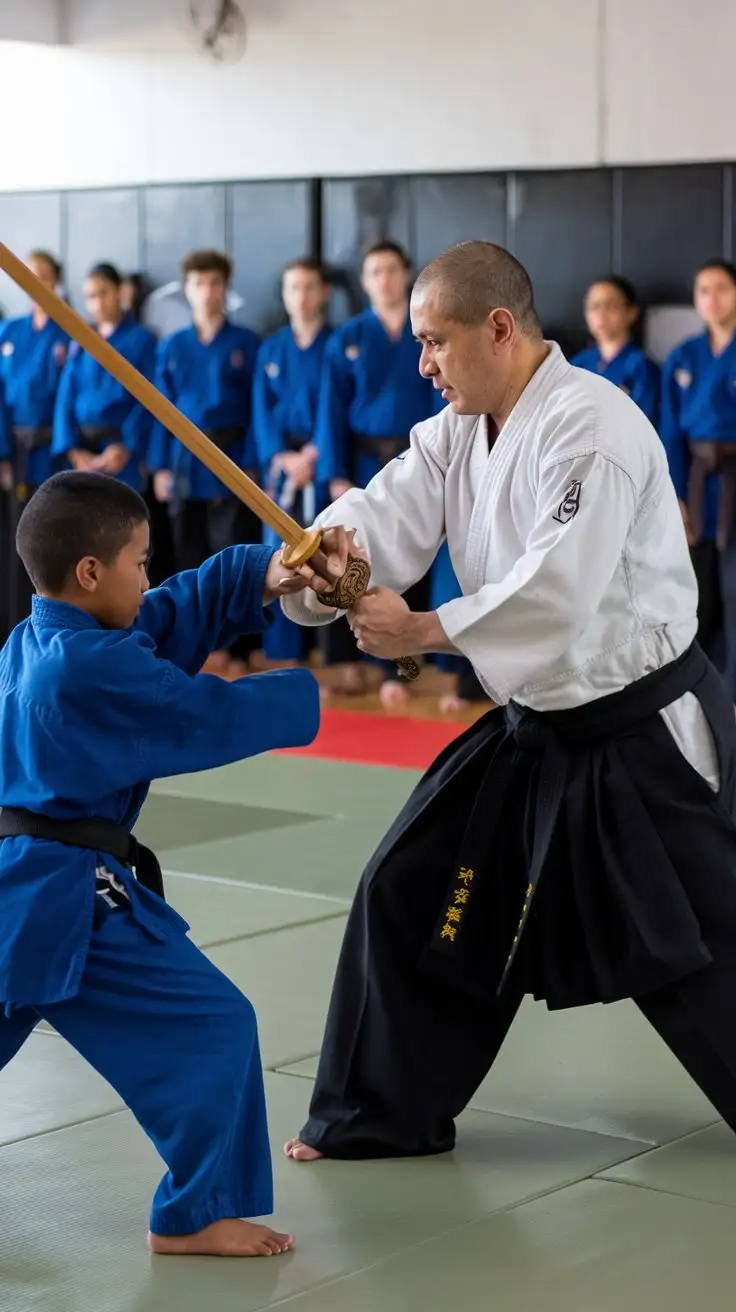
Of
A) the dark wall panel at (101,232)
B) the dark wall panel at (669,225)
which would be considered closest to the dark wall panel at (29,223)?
the dark wall panel at (101,232)

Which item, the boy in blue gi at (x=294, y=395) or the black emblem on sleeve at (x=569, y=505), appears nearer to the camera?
the black emblem on sleeve at (x=569, y=505)

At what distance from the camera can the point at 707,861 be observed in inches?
117

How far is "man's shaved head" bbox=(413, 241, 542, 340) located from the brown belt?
15.7ft

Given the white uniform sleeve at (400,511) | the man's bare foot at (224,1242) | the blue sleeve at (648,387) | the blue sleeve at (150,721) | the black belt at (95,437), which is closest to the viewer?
the blue sleeve at (150,721)

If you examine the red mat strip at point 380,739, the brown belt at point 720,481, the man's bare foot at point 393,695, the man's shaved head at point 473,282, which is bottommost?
the man's bare foot at point 393,695

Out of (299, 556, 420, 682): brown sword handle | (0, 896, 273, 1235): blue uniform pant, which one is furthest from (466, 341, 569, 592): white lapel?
(0, 896, 273, 1235): blue uniform pant

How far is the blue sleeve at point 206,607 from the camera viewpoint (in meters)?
2.82

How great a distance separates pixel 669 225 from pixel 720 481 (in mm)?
1367

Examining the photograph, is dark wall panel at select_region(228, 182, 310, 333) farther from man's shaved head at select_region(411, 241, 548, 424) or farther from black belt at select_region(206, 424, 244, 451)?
man's shaved head at select_region(411, 241, 548, 424)

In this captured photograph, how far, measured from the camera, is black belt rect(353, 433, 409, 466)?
27.0 ft

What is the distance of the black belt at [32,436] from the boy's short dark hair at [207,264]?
3.97 ft

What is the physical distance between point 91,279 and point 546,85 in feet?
8.25

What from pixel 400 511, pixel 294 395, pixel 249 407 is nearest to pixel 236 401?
pixel 249 407

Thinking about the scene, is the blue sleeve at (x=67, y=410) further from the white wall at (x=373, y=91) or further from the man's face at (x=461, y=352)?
the man's face at (x=461, y=352)
